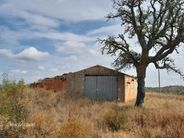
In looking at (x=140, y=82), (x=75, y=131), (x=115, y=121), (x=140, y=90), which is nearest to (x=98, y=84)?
(x=140, y=90)

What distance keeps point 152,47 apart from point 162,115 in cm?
1577

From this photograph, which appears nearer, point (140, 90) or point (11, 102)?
point (11, 102)

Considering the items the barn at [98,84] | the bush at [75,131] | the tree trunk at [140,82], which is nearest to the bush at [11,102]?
the bush at [75,131]

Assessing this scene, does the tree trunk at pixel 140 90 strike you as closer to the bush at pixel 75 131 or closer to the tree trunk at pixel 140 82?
the tree trunk at pixel 140 82

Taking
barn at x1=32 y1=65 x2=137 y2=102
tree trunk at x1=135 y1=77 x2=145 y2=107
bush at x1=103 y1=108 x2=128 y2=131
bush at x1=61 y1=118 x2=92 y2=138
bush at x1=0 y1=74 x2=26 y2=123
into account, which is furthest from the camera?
barn at x1=32 y1=65 x2=137 y2=102

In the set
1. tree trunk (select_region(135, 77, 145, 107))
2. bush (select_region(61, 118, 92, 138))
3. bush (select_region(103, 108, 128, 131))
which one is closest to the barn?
tree trunk (select_region(135, 77, 145, 107))

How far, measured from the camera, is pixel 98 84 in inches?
1571

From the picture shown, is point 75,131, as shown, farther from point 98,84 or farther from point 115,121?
point 98,84

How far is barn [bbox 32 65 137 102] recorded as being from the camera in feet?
129

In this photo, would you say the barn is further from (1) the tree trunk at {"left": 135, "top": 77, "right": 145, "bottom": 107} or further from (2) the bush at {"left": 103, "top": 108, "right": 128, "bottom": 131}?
(2) the bush at {"left": 103, "top": 108, "right": 128, "bottom": 131}

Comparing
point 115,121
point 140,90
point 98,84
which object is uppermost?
point 98,84

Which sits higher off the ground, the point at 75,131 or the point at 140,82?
the point at 140,82

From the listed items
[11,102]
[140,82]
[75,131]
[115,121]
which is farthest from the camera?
[140,82]

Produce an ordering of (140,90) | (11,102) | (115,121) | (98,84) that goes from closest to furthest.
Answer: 1. (11,102)
2. (115,121)
3. (140,90)
4. (98,84)
